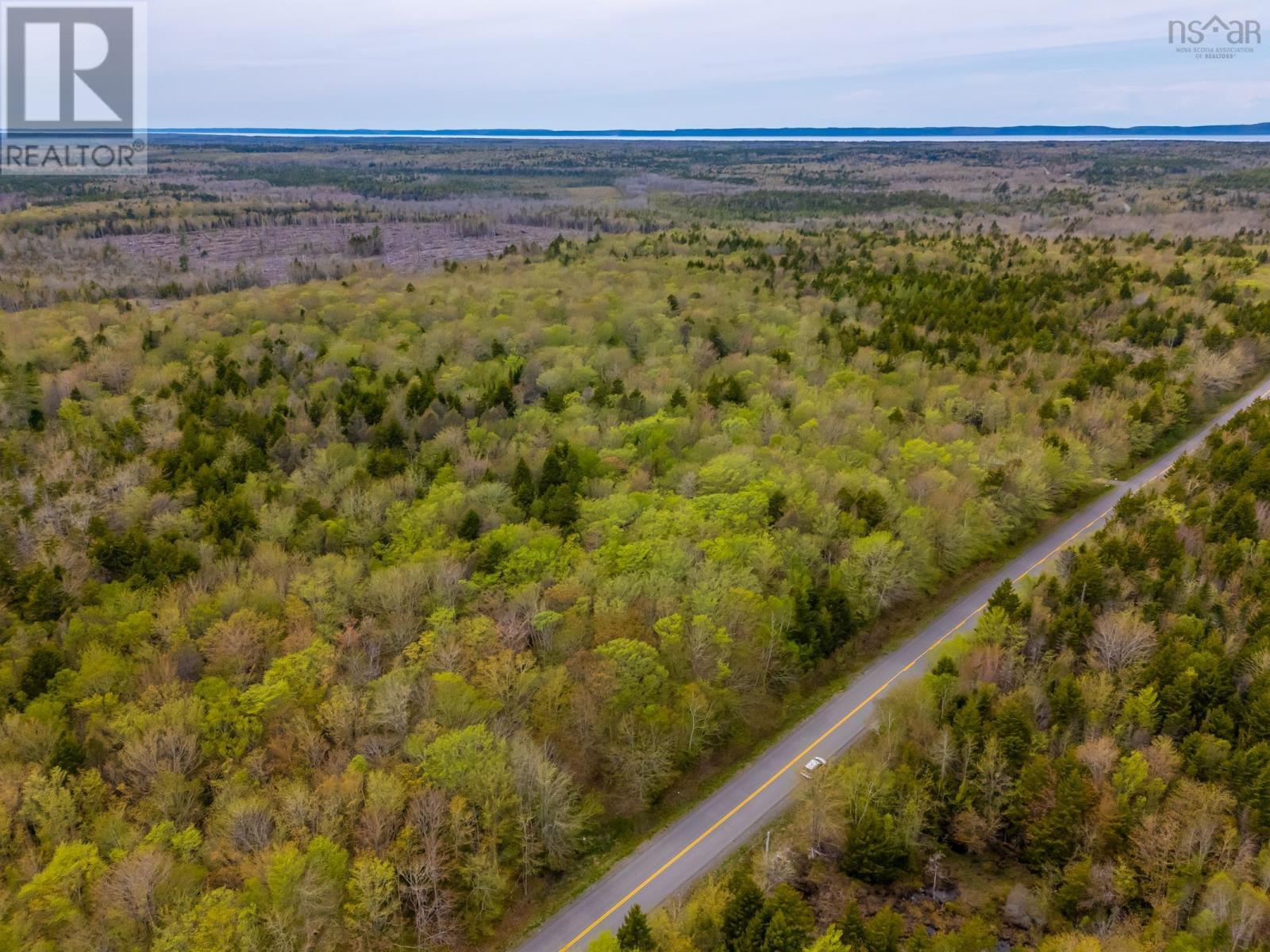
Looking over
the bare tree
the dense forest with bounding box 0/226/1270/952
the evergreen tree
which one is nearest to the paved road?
the dense forest with bounding box 0/226/1270/952

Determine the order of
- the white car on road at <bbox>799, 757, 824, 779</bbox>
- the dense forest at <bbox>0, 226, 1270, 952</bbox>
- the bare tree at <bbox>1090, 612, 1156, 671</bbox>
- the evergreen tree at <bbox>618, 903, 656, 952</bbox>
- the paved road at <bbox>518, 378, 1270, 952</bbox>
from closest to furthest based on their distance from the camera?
the evergreen tree at <bbox>618, 903, 656, 952</bbox> → the dense forest at <bbox>0, 226, 1270, 952</bbox> → the paved road at <bbox>518, 378, 1270, 952</bbox> → the white car on road at <bbox>799, 757, 824, 779</bbox> → the bare tree at <bbox>1090, 612, 1156, 671</bbox>

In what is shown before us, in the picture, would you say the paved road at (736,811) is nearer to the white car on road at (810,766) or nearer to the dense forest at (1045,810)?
the white car on road at (810,766)

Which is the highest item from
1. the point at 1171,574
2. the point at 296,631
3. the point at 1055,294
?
the point at 1055,294

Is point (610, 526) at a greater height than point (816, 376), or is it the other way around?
point (816, 376)

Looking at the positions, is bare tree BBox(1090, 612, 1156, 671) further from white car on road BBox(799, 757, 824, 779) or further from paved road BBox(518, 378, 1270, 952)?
white car on road BBox(799, 757, 824, 779)

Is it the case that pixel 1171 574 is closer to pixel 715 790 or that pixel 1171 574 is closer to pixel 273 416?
pixel 715 790

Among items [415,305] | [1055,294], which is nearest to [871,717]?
[415,305]
